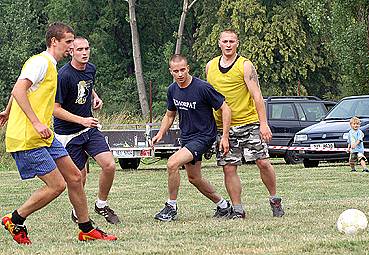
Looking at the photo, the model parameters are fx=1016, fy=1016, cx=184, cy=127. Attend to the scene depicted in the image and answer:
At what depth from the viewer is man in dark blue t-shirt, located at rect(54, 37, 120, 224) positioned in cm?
1035

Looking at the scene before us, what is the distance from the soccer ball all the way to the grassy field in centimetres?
11

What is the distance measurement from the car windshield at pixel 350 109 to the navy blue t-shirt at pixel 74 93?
13.3 metres

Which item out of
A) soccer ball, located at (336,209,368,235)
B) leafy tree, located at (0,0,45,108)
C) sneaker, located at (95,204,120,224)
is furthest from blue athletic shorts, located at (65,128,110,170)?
leafy tree, located at (0,0,45,108)

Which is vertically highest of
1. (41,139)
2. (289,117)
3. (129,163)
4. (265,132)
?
(41,139)

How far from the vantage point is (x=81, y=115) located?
1044cm

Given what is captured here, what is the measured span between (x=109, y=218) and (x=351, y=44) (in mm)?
33091

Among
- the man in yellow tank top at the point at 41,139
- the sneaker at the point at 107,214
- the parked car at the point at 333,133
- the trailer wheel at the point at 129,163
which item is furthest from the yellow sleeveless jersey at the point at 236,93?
the trailer wheel at the point at 129,163

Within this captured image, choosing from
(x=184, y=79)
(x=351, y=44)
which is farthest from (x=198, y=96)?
(x=351, y=44)

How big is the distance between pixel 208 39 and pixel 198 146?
4118 centimetres

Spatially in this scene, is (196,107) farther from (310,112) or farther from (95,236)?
(310,112)

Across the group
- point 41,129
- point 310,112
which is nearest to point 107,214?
point 41,129

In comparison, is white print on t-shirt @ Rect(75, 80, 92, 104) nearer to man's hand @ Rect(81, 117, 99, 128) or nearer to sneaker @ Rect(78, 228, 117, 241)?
man's hand @ Rect(81, 117, 99, 128)

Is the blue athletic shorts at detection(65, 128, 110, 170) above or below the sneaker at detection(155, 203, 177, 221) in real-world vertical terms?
above

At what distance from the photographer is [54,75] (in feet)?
28.5
